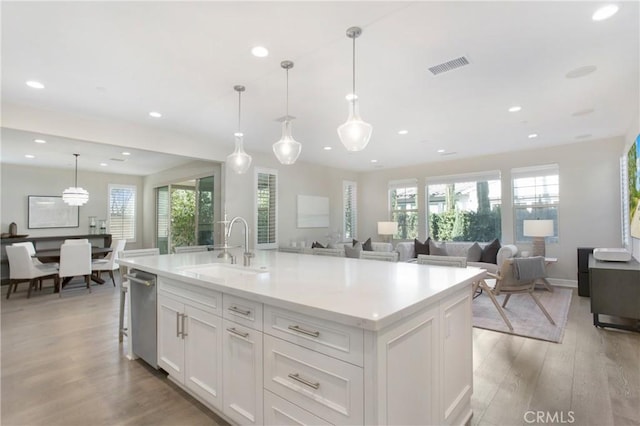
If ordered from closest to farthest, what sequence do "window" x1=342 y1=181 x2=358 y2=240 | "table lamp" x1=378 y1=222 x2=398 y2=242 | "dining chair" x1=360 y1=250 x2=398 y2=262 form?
"dining chair" x1=360 y1=250 x2=398 y2=262 < "table lamp" x1=378 y1=222 x2=398 y2=242 < "window" x1=342 y1=181 x2=358 y2=240

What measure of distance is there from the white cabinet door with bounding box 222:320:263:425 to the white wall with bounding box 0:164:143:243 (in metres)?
8.10

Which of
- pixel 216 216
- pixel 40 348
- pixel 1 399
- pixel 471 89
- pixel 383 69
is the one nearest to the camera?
pixel 1 399

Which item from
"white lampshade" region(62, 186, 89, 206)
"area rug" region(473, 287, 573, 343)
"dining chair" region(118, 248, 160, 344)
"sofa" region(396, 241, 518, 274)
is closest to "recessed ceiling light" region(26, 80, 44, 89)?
"dining chair" region(118, 248, 160, 344)

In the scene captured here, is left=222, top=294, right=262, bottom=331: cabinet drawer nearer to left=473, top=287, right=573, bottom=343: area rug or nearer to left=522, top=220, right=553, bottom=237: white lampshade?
left=473, top=287, right=573, bottom=343: area rug

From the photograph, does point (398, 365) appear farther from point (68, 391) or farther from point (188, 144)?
point (188, 144)

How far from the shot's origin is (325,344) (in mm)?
1358

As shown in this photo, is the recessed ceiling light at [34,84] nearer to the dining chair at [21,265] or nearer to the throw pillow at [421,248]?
the dining chair at [21,265]

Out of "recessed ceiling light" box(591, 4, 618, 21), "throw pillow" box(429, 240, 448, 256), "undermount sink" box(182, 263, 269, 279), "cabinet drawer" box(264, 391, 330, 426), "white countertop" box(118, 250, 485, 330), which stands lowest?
"cabinet drawer" box(264, 391, 330, 426)

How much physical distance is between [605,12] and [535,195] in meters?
5.04

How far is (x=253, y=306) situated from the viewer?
1.70 meters

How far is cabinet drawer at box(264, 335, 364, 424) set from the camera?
1279 mm

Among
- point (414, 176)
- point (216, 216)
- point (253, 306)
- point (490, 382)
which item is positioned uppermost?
point (414, 176)

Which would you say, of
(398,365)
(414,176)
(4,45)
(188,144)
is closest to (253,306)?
(398,365)

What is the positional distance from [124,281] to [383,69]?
Result: 3363 millimetres
